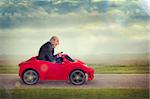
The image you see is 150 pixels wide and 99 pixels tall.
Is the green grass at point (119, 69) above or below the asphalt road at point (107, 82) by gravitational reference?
above

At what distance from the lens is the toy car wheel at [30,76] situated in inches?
127

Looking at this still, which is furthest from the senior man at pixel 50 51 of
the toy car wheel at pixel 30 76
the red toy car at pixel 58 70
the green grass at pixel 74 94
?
the green grass at pixel 74 94

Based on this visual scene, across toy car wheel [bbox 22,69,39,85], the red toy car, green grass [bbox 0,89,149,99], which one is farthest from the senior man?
green grass [bbox 0,89,149,99]

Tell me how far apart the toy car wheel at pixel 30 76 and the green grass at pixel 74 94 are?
3.1 inches

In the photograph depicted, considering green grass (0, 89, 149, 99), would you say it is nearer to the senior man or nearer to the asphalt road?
the asphalt road

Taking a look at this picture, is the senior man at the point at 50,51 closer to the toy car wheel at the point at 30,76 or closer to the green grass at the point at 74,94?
the toy car wheel at the point at 30,76

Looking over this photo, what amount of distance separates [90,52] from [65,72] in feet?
0.91

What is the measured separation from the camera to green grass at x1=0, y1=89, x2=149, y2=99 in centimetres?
319

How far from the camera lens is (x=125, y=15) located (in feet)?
10.5

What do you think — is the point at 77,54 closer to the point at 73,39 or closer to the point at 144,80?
the point at 73,39

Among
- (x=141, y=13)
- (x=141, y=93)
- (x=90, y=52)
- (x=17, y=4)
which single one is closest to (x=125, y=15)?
(x=141, y=13)

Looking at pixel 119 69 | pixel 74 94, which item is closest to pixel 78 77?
pixel 74 94

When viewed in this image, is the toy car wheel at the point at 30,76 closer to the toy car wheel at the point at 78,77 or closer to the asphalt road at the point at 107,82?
the asphalt road at the point at 107,82

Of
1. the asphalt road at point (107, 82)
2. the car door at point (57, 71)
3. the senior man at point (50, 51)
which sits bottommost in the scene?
the asphalt road at point (107, 82)
